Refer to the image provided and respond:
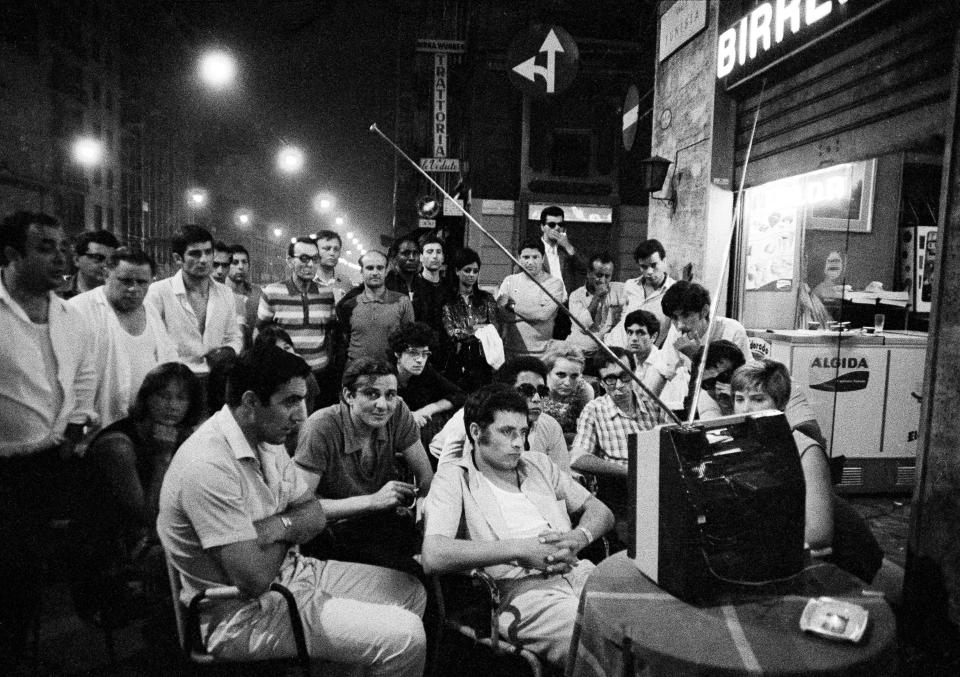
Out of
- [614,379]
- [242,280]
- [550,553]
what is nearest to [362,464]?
[550,553]

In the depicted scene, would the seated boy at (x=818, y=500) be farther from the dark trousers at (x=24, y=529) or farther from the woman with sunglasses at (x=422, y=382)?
the dark trousers at (x=24, y=529)

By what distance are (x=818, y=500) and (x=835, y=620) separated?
3.05 ft

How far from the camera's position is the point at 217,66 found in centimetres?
1178

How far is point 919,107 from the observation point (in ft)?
14.5

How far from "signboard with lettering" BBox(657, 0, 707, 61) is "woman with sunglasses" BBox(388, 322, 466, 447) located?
5162 mm

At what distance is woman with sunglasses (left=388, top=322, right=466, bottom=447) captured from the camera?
4.64 meters

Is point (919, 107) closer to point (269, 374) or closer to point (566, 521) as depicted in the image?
point (566, 521)

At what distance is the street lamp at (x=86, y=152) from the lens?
24578 millimetres

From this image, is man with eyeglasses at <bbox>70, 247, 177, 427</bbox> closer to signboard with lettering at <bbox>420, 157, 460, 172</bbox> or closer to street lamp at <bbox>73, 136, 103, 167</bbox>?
signboard with lettering at <bbox>420, 157, 460, 172</bbox>

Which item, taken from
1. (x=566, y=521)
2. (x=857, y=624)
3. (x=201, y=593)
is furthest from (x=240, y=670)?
(x=857, y=624)

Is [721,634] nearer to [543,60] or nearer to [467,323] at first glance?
[467,323]

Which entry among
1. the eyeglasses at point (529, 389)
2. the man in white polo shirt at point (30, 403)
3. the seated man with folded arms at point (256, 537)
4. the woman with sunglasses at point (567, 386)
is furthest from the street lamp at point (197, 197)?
the seated man with folded arms at point (256, 537)

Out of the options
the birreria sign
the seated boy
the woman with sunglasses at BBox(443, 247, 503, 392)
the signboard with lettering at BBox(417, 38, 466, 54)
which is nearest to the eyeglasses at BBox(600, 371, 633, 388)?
the woman with sunglasses at BBox(443, 247, 503, 392)

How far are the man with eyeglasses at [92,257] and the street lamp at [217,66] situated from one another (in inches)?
281
